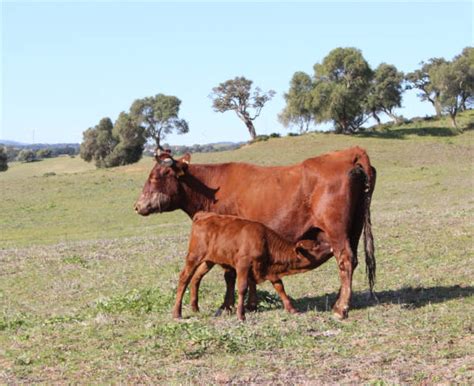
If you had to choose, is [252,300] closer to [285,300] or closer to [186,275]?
[285,300]

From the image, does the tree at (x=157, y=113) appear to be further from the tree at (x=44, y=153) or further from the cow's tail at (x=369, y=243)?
the cow's tail at (x=369, y=243)

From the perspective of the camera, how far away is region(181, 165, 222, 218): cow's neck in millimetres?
12086

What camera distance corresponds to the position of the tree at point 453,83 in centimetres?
8494

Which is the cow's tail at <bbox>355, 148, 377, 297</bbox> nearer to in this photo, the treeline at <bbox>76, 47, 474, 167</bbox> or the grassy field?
the grassy field

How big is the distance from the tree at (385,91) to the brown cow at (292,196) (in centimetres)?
8771

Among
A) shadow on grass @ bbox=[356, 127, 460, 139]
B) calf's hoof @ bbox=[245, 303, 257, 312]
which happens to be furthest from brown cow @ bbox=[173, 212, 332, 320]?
shadow on grass @ bbox=[356, 127, 460, 139]

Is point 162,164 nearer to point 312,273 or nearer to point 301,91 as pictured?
point 312,273

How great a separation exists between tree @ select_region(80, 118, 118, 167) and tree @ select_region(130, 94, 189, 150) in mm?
8436

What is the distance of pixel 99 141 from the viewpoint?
107 meters

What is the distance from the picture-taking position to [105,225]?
123 ft

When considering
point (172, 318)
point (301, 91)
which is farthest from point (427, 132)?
point (172, 318)

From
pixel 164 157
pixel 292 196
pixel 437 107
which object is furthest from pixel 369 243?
pixel 437 107

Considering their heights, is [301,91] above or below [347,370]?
above

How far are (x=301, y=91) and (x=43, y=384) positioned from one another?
77.6 meters
